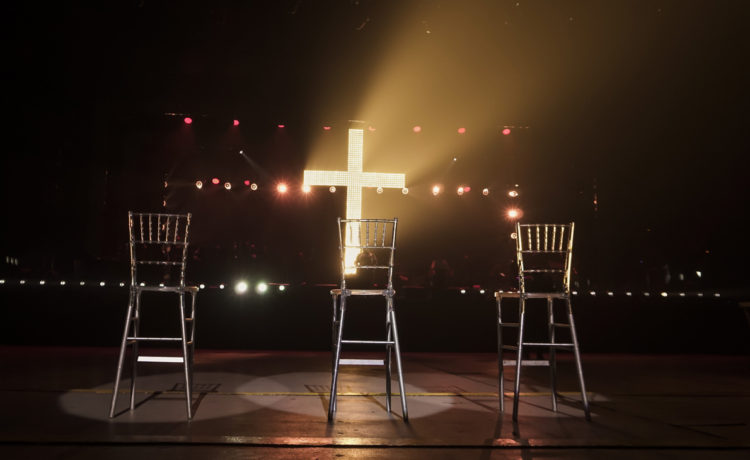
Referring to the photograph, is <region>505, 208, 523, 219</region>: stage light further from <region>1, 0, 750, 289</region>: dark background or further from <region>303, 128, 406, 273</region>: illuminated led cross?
<region>303, 128, 406, 273</region>: illuminated led cross

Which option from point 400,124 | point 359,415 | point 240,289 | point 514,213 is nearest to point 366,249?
point 240,289

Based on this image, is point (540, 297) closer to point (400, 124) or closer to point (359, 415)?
point (359, 415)

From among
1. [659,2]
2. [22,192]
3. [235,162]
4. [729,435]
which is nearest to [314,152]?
[235,162]

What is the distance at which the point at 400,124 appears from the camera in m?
9.62

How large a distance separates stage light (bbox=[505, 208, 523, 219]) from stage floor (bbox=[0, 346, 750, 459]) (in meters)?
5.61

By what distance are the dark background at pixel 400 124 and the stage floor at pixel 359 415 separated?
4.22 m

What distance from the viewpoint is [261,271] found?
897 cm

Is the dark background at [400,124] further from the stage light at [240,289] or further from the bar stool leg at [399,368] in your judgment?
the bar stool leg at [399,368]

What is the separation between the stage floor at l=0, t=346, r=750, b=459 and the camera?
230 cm

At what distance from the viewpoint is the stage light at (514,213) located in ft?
33.6

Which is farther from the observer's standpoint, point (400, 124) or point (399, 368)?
point (400, 124)

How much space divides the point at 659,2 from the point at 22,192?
9.43 meters

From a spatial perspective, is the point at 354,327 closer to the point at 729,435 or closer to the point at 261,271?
the point at 261,271

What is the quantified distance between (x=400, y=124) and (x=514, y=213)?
9.36 ft
